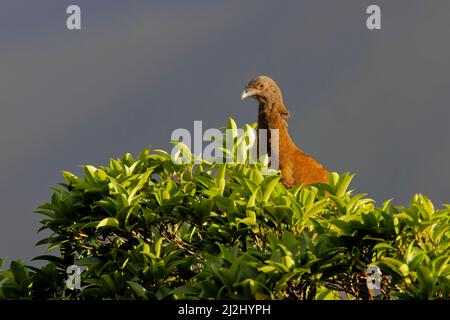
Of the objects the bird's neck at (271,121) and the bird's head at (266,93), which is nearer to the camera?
the bird's neck at (271,121)

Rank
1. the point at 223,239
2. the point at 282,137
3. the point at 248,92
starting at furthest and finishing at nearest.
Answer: the point at 248,92, the point at 282,137, the point at 223,239

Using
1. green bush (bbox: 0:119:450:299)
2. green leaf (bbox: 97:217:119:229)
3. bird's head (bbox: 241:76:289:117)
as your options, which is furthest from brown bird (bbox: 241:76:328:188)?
green leaf (bbox: 97:217:119:229)

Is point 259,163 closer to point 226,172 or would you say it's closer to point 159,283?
point 226,172

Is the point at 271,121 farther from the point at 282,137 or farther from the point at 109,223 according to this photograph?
the point at 109,223

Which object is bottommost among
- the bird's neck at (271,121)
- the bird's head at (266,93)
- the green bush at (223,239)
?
the green bush at (223,239)

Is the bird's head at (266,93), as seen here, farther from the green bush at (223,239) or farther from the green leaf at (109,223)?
the green leaf at (109,223)

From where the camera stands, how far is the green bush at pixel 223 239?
7047 mm

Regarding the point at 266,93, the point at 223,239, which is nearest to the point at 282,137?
the point at 266,93

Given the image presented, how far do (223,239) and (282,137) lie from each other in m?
5.14

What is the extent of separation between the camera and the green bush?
7.05 meters

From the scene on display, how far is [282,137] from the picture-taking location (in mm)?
12750

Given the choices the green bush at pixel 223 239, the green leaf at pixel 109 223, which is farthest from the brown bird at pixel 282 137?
the green leaf at pixel 109 223

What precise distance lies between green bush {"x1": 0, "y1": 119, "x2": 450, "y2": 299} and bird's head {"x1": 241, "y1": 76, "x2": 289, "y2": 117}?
437 cm
